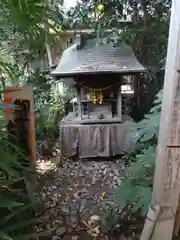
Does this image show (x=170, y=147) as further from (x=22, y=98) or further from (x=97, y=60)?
(x=97, y=60)

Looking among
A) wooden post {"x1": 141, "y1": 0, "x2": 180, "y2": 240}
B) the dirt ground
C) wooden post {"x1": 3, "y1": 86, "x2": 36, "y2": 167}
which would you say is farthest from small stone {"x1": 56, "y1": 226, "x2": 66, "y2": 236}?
wooden post {"x1": 141, "y1": 0, "x2": 180, "y2": 240}

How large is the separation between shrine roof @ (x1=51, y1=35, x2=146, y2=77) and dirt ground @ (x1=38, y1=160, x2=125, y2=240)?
39.7 inches

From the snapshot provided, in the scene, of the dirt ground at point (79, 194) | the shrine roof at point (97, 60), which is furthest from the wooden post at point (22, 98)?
the shrine roof at point (97, 60)

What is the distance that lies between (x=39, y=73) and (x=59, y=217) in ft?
8.02

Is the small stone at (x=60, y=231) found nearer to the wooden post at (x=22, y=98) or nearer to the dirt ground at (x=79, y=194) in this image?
the dirt ground at (x=79, y=194)

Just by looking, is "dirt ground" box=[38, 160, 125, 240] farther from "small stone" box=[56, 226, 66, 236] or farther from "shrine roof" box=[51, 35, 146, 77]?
"shrine roof" box=[51, 35, 146, 77]

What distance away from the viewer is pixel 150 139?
1934mm

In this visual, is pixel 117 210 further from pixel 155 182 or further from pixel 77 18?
pixel 77 18

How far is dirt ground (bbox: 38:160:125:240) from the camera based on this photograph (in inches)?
78.3

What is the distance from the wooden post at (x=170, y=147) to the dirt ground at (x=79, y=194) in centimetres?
59

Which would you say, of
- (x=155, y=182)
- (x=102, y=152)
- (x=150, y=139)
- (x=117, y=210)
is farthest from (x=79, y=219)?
(x=102, y=152)

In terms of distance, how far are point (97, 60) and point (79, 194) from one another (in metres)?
1.41

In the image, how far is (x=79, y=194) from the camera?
2.61 meters

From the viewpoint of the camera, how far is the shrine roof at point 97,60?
306 cm
